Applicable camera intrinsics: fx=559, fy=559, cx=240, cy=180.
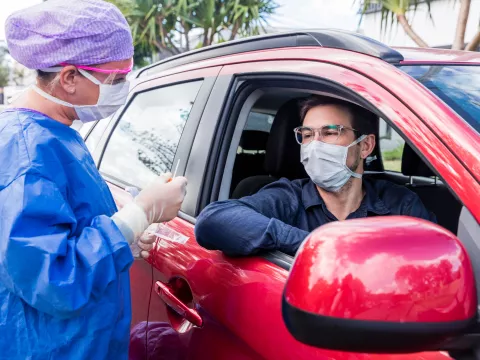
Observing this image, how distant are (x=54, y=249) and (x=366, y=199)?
4.34ft

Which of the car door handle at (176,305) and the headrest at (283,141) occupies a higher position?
the headrest at (283,141)

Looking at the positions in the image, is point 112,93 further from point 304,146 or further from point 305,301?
point 305,301

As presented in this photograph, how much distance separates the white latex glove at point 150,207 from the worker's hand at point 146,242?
0.29m

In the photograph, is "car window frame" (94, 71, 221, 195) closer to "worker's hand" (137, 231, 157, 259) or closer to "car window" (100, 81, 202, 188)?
"car window" (100, 81, 202, 188)

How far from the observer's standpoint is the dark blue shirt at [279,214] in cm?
164

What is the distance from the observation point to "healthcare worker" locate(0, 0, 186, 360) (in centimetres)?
130

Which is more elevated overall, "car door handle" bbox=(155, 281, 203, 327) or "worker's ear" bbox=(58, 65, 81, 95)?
"worker's ear" bbox=(58, 65, 81, 95)

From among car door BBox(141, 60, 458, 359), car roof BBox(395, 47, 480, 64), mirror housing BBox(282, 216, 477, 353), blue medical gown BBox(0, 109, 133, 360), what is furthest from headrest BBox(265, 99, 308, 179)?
mirror housing BBox(282, 216, 477, 353)

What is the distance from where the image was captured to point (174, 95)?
Answer: 8.05 feet

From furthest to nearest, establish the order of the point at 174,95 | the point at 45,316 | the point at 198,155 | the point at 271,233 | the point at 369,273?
the point at 174,95 < the point at 198,155 < the point at 271,233 < the point at 45,316 < the point at 369,273

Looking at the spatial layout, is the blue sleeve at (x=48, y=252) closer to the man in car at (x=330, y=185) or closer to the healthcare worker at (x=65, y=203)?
the healthcare worker at (x=65, y=203)

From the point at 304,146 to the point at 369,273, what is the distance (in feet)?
3.84

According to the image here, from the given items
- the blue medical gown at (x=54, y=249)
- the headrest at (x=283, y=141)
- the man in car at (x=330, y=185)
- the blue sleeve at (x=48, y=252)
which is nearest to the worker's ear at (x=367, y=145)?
the man in car at (x=330, y=185)

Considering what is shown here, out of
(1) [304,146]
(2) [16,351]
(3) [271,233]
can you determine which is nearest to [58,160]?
(2) [16,351]
